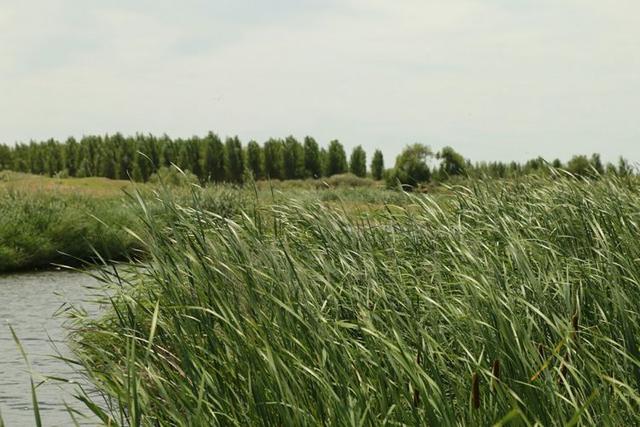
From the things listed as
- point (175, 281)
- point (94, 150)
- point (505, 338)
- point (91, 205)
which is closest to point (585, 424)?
point (505, 338)

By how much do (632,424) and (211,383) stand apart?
6.16 ft

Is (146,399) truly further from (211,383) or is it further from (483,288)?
(483,288)

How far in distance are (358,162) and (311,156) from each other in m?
3.27

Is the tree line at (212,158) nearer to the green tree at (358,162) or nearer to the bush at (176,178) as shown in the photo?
the green tree at (358,162)

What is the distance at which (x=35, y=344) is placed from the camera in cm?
1076

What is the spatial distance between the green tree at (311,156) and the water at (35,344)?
39868mm

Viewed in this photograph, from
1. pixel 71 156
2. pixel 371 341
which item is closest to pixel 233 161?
pixel 71 156

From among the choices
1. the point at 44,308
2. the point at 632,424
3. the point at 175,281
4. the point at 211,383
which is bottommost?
the point at 44,308

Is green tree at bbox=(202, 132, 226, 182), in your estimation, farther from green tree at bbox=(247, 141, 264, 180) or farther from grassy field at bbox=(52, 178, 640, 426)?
grassy field at bbox=(52, 178, 640, 426)

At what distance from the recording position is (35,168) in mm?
63719

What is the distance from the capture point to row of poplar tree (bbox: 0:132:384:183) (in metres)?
56.0

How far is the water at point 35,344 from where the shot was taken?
7.71 meters

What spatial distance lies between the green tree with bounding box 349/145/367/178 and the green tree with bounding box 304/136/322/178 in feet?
7.46

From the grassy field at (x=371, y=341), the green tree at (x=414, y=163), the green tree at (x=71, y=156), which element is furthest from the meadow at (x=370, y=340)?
the green tree at (x=71, y=156)
